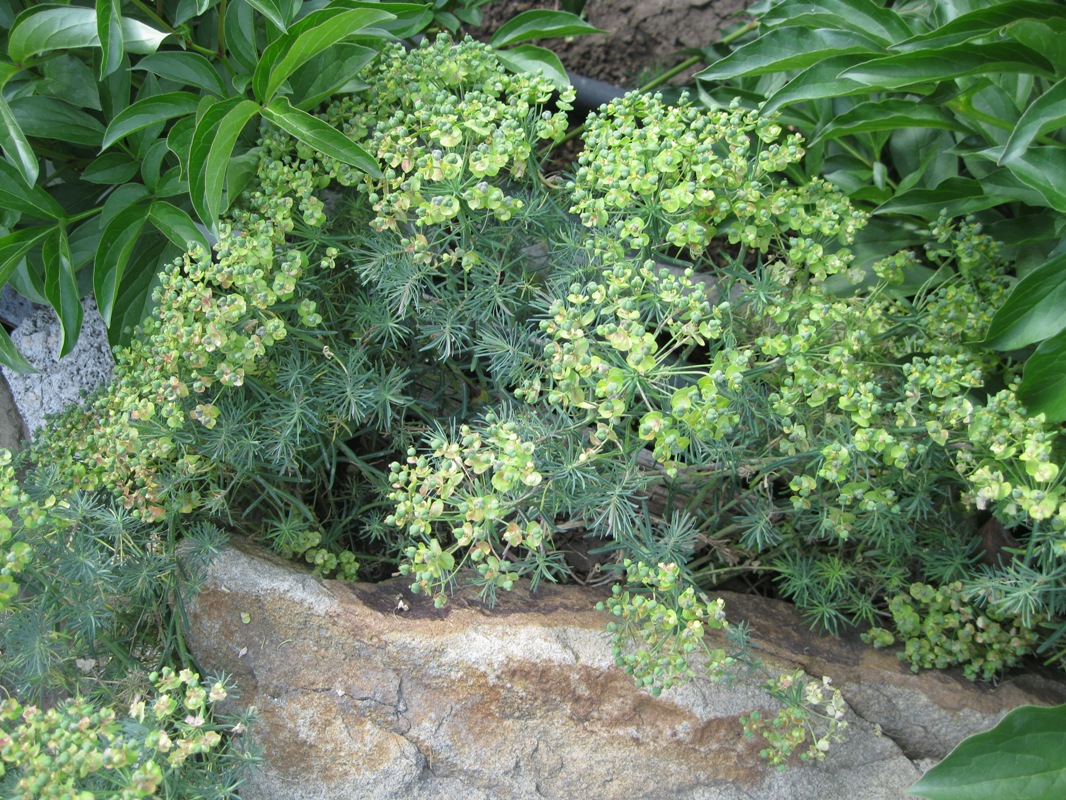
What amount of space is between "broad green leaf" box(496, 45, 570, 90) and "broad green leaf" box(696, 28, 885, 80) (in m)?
0.41

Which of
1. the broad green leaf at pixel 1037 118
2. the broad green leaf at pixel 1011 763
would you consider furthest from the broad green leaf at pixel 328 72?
the broad green leaf at pixel 1011 763

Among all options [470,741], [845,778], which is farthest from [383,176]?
[845,778]

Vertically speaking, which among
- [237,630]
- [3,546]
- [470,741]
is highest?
[3,546]

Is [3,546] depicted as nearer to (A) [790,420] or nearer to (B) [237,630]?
(B) [237,630]

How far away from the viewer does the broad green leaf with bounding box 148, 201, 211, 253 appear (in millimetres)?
1760

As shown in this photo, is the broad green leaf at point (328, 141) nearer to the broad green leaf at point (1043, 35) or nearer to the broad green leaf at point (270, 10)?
the broad green leaf at point (270, 10)

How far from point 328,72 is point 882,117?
115 cm

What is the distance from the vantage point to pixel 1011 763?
1498 millimetres

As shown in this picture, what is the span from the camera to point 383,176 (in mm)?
1610

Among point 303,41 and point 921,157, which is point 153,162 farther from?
point 921,157

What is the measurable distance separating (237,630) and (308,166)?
0.93 meters

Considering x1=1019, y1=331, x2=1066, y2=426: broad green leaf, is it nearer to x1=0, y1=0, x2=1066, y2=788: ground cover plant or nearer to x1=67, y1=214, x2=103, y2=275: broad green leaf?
x1=0, y1=0, x2=1066, y2=788: ground cover plant

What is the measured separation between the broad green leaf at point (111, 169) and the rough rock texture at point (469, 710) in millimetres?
893

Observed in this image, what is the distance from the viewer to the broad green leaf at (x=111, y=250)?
1.78 metres
